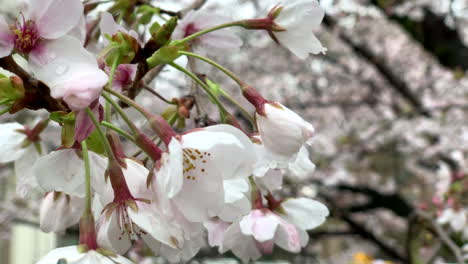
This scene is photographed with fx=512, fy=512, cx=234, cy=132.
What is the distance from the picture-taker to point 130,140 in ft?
1.78

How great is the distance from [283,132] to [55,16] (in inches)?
9.9

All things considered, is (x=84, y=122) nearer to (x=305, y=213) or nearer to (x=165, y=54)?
(x=165, y=54)

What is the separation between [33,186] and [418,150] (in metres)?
4.26

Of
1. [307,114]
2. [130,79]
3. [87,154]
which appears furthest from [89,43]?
[307,114]

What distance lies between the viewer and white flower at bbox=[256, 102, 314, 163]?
1.73 ft

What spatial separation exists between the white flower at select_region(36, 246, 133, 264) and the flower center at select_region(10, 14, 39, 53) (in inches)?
7.6

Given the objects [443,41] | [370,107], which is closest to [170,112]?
[443,41]

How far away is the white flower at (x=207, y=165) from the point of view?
465 millimetres

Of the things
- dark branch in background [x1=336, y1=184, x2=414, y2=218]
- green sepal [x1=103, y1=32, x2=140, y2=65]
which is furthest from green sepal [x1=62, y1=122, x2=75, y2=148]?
dark branch in background [x1=336, y1=184, x2=414, y2=218]

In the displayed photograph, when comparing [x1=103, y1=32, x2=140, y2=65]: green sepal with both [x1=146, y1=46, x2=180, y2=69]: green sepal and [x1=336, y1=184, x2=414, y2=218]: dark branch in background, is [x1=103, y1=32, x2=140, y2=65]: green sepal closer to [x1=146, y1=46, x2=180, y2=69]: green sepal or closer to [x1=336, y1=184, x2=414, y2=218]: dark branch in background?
[x1=146, y1=46, x2=180, y2=69]: green sepal

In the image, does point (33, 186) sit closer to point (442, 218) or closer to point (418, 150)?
point (442, 218)

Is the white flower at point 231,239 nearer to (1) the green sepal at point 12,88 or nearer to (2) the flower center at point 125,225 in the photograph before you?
(2) the flower center at point 125,225

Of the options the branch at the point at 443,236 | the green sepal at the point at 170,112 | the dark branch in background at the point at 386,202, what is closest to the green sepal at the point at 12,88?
the green sepal at the point at 170,112

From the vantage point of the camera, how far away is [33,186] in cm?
63
